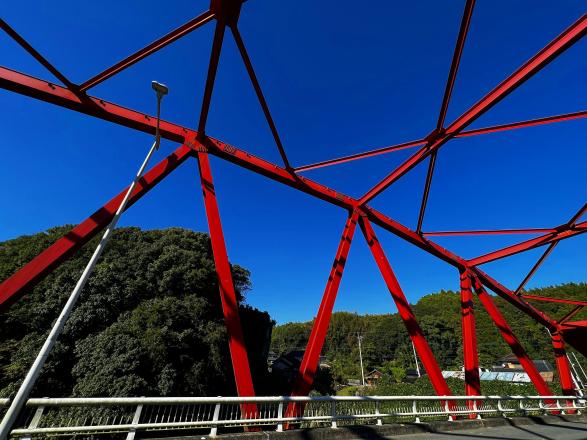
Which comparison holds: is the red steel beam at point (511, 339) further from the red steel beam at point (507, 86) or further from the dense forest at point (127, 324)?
the dense forest at point (127, 324)

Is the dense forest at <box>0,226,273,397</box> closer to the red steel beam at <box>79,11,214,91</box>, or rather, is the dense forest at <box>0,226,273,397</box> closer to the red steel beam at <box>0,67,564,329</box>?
the red steel beam at <box>0,67,564,329</box>

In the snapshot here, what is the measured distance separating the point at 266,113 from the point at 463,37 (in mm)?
4426

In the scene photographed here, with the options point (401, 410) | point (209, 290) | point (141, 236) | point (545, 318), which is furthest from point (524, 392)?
point (141, 236)

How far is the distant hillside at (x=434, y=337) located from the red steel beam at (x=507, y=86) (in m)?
58.5

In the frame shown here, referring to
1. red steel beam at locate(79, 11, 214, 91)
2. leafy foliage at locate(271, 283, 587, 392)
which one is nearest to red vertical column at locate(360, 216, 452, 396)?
red steel beam at locate(79, 11, 214, 91)

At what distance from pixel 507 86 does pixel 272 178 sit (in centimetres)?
658

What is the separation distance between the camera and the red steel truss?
17.6 ft

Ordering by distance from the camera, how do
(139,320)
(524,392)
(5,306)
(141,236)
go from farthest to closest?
(524,392) → (141,236) → (139,320) → (5,306)

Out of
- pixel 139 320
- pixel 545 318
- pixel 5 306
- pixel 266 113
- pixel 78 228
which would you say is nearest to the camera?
pixel 5 306

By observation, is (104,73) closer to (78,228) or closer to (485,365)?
(78,228)

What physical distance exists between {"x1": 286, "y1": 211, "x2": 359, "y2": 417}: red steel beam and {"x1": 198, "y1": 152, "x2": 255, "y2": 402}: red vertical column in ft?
4.78

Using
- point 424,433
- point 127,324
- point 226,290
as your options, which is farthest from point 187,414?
point 127,324

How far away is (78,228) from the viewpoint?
579cm

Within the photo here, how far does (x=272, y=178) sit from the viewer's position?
974 cm
